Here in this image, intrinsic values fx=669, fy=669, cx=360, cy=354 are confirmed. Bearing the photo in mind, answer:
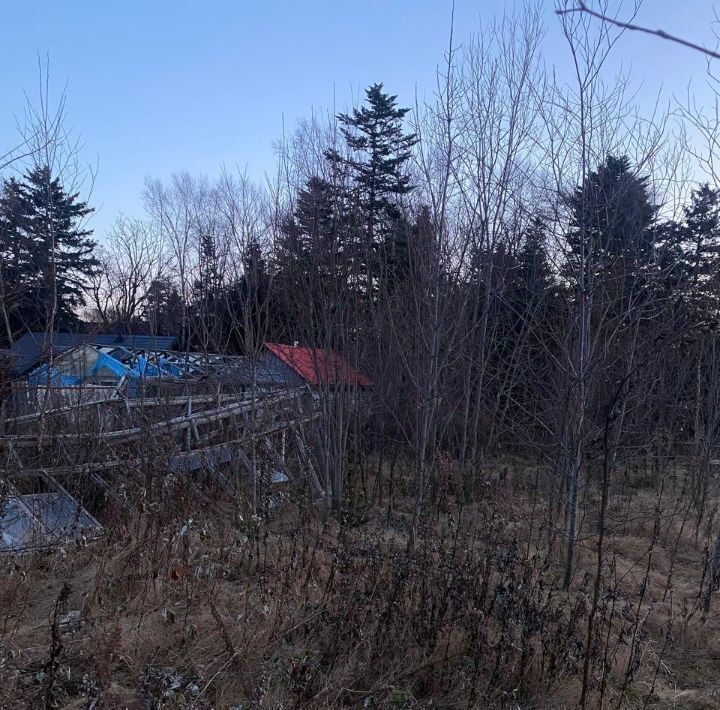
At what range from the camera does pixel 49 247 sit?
29.2 ft

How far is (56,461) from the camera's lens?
6207 mm

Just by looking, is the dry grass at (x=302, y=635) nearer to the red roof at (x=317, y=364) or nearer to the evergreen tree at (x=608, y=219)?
the evergreen tree at (x=608, y=219)

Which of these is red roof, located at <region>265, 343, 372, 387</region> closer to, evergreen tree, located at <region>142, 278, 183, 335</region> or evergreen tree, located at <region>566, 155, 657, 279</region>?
evergreen tree, located at <region>566, 155, 657, 279</region>

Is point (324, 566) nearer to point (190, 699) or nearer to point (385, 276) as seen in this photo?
point (190, 699)

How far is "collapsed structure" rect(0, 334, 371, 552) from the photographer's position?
5.43 meters

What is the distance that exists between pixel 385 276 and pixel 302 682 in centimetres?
595

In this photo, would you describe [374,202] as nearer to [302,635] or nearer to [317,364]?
[317,364]

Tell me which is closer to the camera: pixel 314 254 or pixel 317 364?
pixel 314 254

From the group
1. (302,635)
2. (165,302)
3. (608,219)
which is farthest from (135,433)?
(165,302)

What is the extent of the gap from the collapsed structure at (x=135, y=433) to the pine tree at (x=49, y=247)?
100cm

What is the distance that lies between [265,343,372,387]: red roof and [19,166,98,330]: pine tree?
8.57 feet

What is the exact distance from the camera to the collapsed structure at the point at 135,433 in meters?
5.43

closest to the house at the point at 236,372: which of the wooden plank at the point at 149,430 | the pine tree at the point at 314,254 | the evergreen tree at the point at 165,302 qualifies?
the wooden plank at the point at 149,430

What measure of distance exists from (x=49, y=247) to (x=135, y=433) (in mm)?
3504
